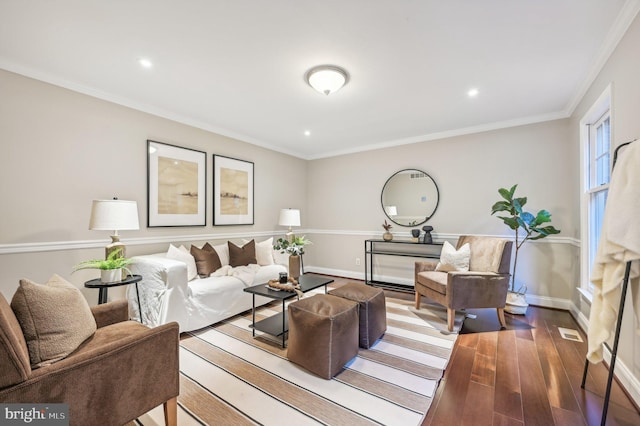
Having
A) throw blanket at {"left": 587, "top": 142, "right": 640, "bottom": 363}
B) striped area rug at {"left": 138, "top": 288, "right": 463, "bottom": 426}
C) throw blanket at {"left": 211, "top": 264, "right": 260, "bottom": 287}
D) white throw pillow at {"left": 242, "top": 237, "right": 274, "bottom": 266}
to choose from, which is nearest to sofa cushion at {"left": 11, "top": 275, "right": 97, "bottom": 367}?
striped area rug at {"left": 138, "top": 288, "right": 463, "bottom": 426}

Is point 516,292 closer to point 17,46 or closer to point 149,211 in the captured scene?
point 149,211

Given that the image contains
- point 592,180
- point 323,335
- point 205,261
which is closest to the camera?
point 323,335

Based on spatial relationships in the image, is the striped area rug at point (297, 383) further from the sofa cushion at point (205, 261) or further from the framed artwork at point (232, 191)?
the framed artwork at point (232, 191)

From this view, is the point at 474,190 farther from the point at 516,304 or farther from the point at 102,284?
the point at 102,284

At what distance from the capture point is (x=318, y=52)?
7.00ft

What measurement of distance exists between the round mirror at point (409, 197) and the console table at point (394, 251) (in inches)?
15.1

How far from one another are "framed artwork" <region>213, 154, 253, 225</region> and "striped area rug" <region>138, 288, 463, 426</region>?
1811 millimetres

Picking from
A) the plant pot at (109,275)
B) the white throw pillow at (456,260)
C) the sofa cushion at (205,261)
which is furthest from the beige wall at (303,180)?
the white throw pillow at (456,260)

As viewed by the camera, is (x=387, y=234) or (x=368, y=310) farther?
(x=387, y=234)

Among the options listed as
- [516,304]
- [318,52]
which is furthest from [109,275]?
[516,304]

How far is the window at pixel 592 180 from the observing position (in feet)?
8.31

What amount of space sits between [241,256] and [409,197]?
2836mm

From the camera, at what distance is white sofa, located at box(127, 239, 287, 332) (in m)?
2.53

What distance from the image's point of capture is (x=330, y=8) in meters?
1.69
